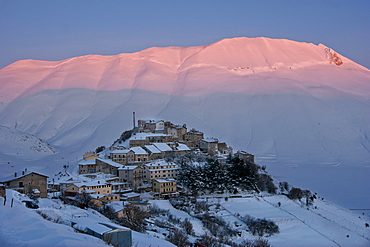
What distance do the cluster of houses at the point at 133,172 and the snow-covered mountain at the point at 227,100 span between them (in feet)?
41.2

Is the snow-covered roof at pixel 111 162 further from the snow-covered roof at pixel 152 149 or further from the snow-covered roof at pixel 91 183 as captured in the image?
the snow-covered roof at pixel 91 183

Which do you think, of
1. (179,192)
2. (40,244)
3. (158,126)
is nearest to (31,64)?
(158,126)

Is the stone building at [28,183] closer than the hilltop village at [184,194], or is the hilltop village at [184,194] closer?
the hilltop village at [184,194]

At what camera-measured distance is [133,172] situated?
35188 mm

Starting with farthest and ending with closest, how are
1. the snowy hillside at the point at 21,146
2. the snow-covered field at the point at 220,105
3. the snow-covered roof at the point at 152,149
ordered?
1. the snow-covered field at the point at 220,105
2. the snowy hillside at the point at 21,146
3. the snow-covered roof at the point at 152,149

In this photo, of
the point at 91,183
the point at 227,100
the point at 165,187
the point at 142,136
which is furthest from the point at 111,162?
the point at 227,100

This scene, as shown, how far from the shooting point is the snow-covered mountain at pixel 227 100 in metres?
65.6

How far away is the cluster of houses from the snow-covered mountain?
1256 centimetres

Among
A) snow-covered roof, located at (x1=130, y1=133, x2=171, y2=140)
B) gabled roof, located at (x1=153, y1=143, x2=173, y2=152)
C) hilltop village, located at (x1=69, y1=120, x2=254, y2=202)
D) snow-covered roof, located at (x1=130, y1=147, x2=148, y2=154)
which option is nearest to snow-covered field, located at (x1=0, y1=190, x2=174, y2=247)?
hilltop village, located at (x1=69, y1=120, x2=254, y2=202)

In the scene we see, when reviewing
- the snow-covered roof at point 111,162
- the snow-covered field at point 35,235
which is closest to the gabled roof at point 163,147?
the snow-covered roof at point 111,162

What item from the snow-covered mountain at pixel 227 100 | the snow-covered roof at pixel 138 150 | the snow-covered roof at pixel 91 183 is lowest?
the snow-covered roof at pixel 91 183

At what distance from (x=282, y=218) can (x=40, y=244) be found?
877 inches

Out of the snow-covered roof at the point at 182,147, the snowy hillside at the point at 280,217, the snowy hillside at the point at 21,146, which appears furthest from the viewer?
the snowy hillside at the point at 21,146

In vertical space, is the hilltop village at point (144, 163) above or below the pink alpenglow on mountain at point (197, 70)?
below
